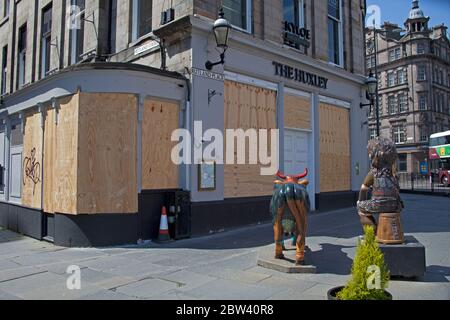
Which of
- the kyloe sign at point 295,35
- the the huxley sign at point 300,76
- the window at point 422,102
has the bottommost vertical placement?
the the huxley sign at point 300,76

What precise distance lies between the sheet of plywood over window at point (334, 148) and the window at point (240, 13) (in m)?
4.47

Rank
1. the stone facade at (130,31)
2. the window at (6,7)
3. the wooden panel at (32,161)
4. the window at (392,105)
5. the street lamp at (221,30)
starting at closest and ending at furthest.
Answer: the street lamp at (221,30) → the wooden panel at (32,161) → the stone facade at (130,31) → the window at (6,7) → the window at (392,105)

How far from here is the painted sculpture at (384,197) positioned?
18.2 ft

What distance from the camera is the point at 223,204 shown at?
10062 mm

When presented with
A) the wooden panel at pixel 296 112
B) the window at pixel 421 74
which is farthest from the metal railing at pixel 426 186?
the window at pixel 421 74

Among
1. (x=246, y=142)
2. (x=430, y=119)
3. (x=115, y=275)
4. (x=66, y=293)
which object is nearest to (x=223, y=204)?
(x=246, y=142)

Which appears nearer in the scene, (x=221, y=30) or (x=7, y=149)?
(x=221, y=30)

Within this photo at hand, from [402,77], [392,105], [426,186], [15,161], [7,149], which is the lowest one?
[426,186]

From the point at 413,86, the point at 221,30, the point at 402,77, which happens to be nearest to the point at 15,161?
the point at 221,30

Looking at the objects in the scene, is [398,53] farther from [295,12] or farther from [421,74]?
[295,12]

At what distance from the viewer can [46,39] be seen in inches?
637

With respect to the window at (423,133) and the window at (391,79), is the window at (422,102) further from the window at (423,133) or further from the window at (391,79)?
the window at (391,79)

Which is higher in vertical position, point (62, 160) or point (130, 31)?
point (130, 31)

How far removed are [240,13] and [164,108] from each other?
4358 mm
